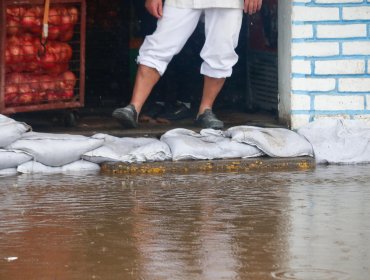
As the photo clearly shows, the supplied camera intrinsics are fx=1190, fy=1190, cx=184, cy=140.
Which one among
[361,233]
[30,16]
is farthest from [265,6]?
[361,233]

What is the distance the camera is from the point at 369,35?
9.02 metres

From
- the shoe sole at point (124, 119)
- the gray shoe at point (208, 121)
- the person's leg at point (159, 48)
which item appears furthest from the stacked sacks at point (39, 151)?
the gray shoe at point (208, 121)

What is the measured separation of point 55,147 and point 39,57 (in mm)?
931

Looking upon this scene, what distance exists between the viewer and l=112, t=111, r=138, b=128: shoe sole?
8.88 meters

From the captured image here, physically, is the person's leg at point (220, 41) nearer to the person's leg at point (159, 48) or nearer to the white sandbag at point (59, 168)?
the person's leg at point (159, 48)

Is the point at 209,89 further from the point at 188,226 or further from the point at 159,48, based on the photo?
the point at 188,226

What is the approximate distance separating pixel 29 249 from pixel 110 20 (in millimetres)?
5512

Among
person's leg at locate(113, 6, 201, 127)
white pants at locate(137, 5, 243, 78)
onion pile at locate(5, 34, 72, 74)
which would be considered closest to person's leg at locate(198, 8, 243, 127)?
white pants at locate(137, 5, 243, 78)

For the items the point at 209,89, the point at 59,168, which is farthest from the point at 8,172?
the point at 209,89

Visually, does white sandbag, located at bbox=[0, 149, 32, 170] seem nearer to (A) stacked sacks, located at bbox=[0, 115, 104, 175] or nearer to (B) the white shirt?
(A) stacked sacks, located at bbox=[0, 115, 104, 175]

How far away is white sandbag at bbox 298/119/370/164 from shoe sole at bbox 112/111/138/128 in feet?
4.15

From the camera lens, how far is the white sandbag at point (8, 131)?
818cm

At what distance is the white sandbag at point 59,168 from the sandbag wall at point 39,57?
0.66m

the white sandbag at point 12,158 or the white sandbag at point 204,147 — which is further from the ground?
the white sandbag at point 204,147
